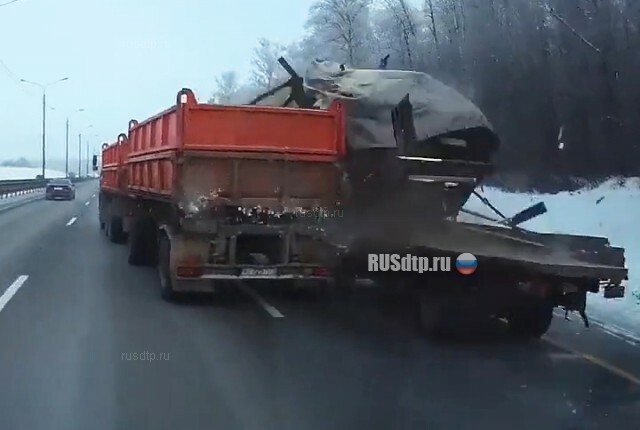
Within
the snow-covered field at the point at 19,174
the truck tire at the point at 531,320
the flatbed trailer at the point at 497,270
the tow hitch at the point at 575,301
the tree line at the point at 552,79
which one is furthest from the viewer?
the snow-covered field at the point at 19,174

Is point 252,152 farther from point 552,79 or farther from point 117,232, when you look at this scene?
point 552,79

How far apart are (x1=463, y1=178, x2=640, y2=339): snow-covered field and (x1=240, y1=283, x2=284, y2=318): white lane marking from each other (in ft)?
9.10

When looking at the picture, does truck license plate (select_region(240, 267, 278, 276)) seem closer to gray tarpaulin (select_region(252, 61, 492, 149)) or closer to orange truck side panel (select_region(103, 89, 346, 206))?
orange truck side panel (select_region(103, 89, 346, 206))

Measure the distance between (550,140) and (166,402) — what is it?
3009cm

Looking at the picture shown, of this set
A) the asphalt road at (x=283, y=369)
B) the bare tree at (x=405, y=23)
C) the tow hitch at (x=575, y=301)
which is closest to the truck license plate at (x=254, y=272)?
the asphalt road at (x=283, y=369)

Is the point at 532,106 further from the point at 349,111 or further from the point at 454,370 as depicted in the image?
the point at 454,370

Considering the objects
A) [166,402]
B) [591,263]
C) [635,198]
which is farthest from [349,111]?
[635,198]

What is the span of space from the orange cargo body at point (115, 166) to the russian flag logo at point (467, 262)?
12384mm

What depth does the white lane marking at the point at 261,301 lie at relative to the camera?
12.5 m

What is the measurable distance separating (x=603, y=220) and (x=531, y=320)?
16.3 metres

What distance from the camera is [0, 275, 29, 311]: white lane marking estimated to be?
1313 centimetres

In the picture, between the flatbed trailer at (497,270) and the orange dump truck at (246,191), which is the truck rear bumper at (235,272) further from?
the flatbed trailer at (497,270)

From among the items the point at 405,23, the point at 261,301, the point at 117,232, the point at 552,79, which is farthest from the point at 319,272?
the point at 405,23

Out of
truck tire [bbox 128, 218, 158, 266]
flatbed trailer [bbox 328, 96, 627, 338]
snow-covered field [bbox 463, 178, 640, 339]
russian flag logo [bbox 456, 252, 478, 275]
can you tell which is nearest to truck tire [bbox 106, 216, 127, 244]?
truck tire [bbox 128, 218, 158, 266]
